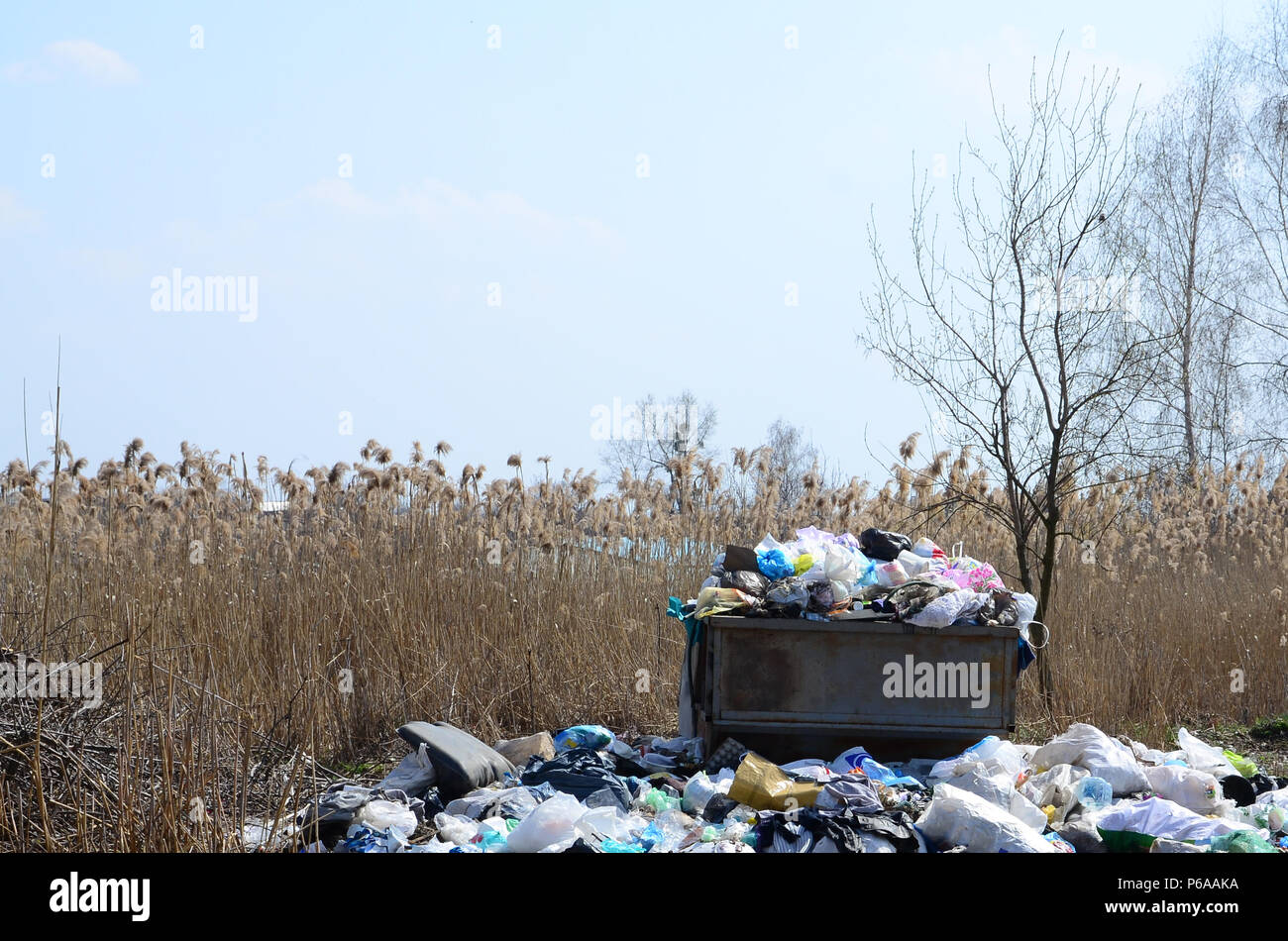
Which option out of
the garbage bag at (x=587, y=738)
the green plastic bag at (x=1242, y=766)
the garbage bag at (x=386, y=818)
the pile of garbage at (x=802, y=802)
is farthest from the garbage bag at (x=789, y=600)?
the green plastic bag at (x=1242, y=766)

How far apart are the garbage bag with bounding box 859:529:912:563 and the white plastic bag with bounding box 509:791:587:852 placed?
2.92m

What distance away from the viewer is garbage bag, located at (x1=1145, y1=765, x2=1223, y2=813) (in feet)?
17.5

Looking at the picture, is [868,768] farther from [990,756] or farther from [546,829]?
[546,829]

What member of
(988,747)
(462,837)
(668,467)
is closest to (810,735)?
(988,747)

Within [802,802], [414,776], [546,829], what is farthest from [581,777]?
[802,802]

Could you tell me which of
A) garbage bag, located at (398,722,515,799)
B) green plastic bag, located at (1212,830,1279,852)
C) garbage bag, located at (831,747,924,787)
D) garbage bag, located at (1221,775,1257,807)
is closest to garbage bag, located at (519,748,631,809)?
garbage bag, located at (398,722,515,799)

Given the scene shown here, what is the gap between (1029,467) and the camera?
7.95 meters

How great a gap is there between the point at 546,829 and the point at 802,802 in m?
1.26

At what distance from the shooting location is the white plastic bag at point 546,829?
14.9 ft

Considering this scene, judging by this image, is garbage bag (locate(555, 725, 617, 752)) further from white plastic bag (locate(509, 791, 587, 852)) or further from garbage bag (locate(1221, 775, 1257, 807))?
garbage bag (locate(1221, 775, 1257, 807))

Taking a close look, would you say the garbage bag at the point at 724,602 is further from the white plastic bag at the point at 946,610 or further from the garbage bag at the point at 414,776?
the garbage bag at the point at 414,776

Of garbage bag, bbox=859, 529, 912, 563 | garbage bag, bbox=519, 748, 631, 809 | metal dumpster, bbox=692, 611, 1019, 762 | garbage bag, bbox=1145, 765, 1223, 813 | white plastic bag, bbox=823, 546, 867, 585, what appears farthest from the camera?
garbage bag, bbox=859, 529, 912, 563
